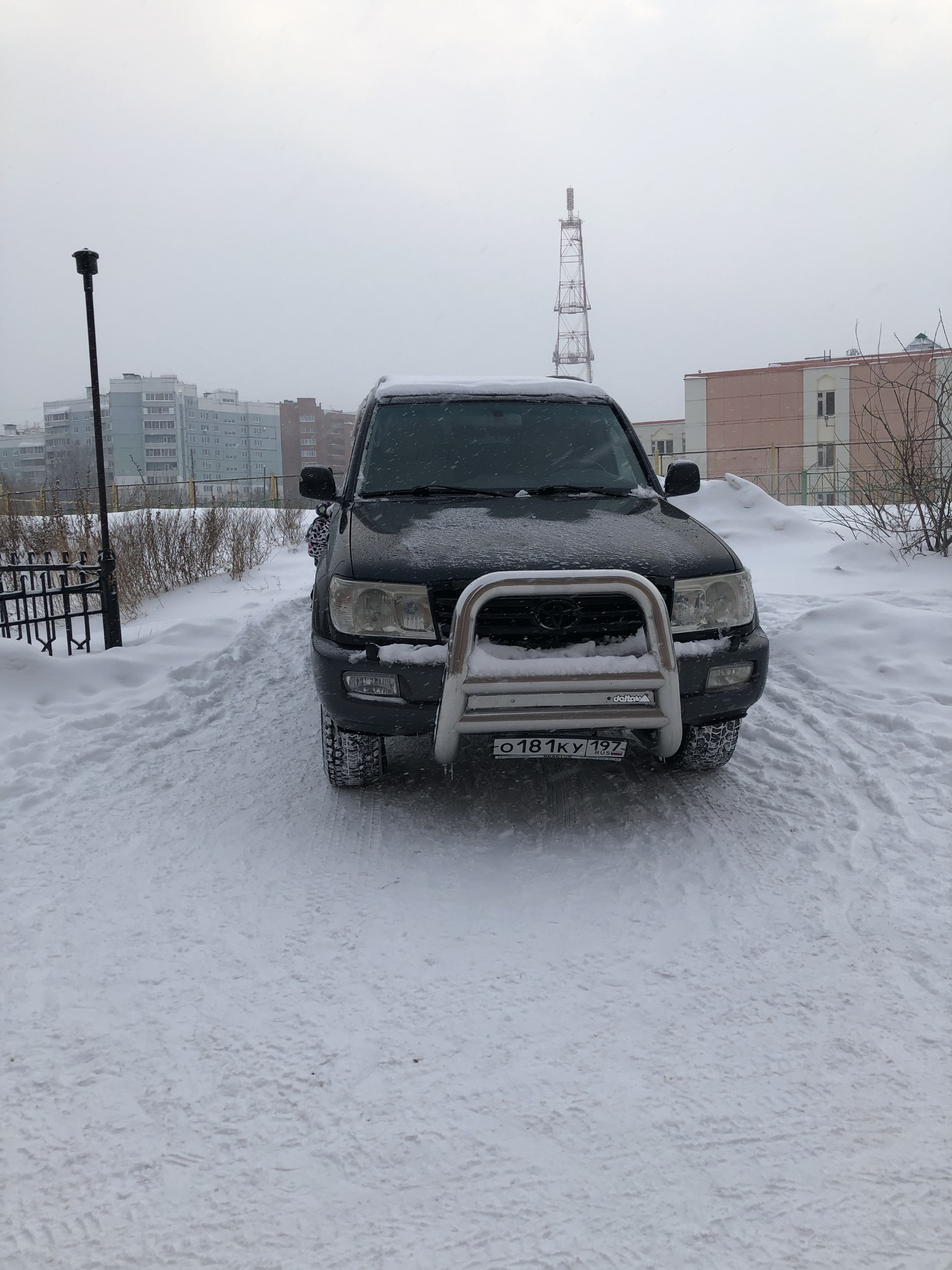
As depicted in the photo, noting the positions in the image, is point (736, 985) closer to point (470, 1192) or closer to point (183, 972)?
point (470, 1192)

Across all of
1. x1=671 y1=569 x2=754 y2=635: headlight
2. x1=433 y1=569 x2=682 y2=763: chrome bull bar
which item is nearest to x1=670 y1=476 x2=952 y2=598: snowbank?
x1=671 y1=569 x2=754 y2=635: headlight

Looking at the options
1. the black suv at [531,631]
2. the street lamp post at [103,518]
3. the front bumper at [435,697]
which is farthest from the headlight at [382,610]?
the street lamp post at [103,518]

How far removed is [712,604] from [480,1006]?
1800 millimetres

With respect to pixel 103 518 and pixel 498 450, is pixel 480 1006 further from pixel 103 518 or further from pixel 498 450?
pixel 103 518

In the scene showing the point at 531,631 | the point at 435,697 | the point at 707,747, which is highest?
the point at 531,631

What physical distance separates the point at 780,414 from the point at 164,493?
3533 cm

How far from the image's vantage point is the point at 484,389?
5.06 m

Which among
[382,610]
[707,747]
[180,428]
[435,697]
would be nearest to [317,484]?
[382,610]

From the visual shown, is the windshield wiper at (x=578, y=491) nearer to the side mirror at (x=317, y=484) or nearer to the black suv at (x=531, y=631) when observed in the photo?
the black suv at (x=531, y=631)

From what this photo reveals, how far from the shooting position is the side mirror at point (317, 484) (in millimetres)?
4645

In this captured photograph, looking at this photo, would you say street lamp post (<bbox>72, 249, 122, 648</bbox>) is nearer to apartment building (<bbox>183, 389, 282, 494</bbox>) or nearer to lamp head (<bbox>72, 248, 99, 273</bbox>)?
lamp head (<bbox>72, 248, 99, 273</bbox>)

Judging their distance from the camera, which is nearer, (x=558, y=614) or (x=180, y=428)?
(x=558, y=614)

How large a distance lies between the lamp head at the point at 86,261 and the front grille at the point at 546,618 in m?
5.52

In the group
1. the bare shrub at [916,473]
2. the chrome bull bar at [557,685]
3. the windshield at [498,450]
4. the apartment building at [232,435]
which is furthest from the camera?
the apartment building at [232,435]
